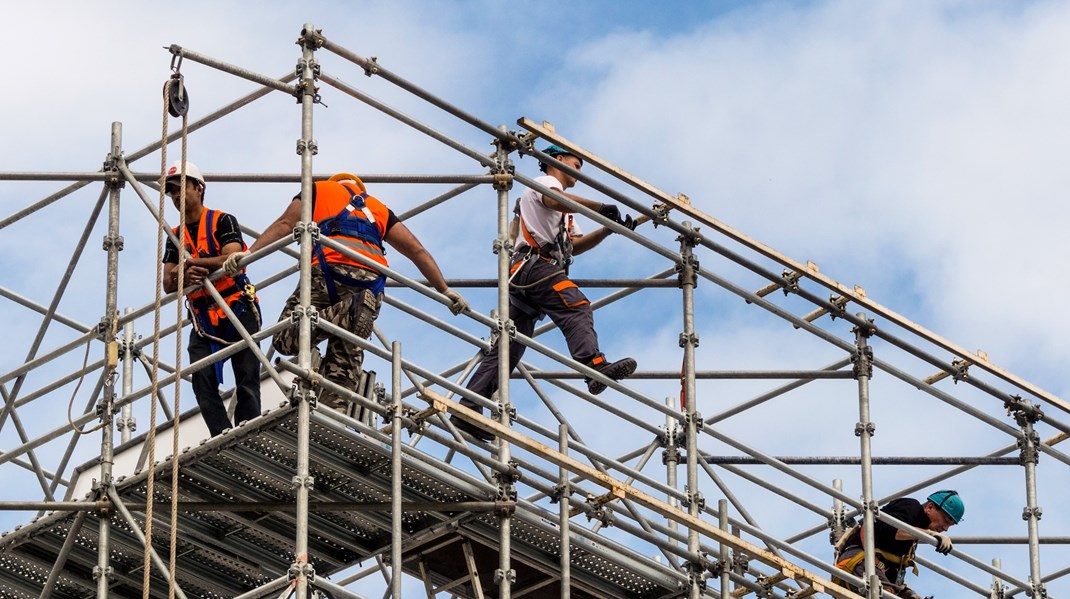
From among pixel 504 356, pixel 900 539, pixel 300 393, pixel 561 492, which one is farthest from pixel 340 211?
pixel 900 539

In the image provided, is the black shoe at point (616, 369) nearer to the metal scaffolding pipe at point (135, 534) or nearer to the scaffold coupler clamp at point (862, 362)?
the scaffold coupler clamp at point (862, 362)

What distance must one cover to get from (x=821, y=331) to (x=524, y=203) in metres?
2.86

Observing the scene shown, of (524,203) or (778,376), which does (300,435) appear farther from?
(778,376)

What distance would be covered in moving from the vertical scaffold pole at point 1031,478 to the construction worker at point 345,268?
21.7 ft

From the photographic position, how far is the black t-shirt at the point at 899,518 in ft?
78.5

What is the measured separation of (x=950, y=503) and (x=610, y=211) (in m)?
4.22

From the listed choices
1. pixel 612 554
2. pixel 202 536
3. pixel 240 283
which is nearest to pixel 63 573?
pixel 202 536

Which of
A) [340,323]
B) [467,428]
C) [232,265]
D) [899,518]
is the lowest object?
[340,323]

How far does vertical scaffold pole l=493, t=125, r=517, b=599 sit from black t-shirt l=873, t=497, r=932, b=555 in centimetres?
393

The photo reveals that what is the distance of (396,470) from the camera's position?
19203mm

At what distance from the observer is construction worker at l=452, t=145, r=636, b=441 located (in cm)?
2264

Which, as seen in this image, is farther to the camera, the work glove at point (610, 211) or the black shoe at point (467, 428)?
the work glove at point (610, 211)

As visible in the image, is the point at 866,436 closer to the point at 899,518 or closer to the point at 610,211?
the point at 899,518

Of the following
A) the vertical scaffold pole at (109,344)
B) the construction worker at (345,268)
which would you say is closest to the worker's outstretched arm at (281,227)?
the construction worker at (345,268)
